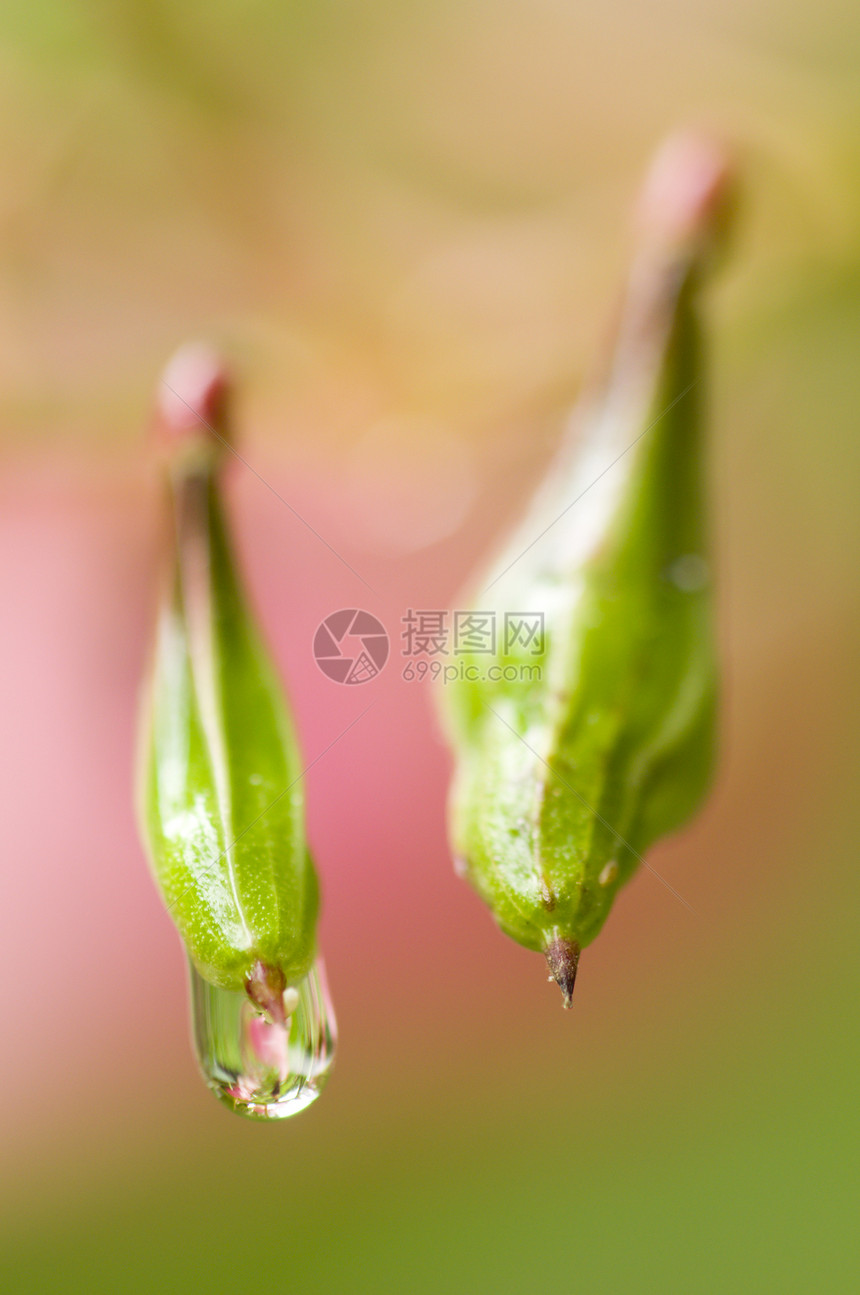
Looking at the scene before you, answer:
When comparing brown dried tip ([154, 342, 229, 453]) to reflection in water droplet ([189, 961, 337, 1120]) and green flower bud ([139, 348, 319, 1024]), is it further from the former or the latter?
reflection in water droplet ([189, 961, 337, 1120])

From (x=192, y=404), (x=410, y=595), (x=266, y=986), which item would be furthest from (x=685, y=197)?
(x=410, y=595)

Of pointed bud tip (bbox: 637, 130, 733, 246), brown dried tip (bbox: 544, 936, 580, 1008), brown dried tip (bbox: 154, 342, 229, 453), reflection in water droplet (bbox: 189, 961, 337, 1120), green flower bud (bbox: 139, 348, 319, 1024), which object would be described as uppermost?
brown dried tip (bbox: 154, 342, 229, 453)

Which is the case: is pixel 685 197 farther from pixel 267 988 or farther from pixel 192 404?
pixel 267 988

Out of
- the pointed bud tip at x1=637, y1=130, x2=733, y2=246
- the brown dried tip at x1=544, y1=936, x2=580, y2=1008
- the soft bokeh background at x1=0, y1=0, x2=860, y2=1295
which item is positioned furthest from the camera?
the soft bokeh background at x1=0, y1=0, x2=860, y2=1295

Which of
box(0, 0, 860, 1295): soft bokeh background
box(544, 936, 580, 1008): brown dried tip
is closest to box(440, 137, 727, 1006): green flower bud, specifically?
box(544, 936, 580, 1008): brown dried tip

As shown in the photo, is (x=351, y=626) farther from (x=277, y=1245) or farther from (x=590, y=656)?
(x=277, y=1245)

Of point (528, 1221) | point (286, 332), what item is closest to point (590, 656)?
point (286, 332)
